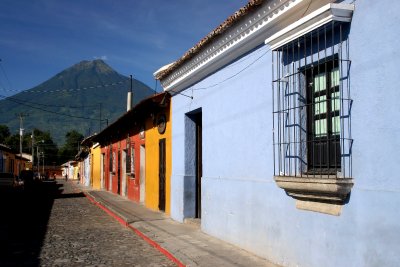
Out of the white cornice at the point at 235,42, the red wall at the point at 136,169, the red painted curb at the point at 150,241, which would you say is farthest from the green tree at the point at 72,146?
the white cornice at the point at 235,42

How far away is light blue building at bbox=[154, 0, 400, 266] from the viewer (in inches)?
171

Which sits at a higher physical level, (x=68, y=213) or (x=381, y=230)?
(x=381, y=230)

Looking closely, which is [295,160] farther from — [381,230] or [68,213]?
[68,213]

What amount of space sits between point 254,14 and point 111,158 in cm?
1881

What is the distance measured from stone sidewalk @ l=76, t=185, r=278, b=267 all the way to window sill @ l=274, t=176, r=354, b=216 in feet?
3.84

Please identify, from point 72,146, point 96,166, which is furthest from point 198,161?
point 72,146

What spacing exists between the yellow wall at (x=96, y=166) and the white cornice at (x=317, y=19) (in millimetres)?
25776

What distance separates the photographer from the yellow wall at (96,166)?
1189 inches

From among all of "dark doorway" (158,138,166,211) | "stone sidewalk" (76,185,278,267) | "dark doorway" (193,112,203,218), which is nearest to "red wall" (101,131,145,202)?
"dark doorway" (158,138,166,211)

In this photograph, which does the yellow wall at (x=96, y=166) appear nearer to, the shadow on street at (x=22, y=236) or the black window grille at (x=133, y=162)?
the black window grille at (x=133, y=162)

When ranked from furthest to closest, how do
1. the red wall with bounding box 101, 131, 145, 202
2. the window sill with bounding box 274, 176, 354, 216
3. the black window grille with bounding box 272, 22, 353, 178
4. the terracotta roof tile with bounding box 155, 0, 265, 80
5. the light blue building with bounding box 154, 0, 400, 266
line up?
the red wall with bounding box 101, 131, 145, 202 < the terracotta roof tile with bounding box 155, 0, 265, 80 < the black window grille with bounding box 272, 22, 353, 178 < the window sill with bounding box 274, 176, 354, 216 < the light blue building with bounding box 154, 0, 400, 266

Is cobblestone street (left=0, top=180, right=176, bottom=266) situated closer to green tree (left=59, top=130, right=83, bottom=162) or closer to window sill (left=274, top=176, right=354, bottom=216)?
window sill (left=274, top=176, right=354, bottom=216)

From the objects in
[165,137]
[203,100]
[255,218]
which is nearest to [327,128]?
[255,218]

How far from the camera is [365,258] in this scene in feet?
14.4
